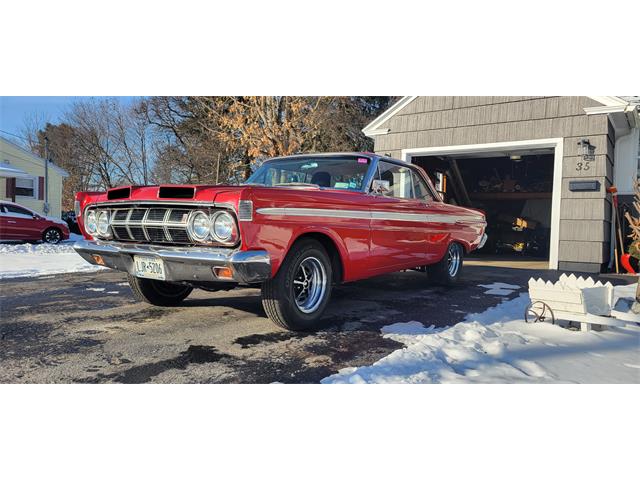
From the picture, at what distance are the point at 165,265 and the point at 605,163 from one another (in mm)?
8027

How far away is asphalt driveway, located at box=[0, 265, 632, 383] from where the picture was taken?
268 centimetres

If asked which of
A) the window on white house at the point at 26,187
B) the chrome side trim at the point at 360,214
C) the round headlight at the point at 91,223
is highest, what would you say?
the window on white house at the point at 26,187

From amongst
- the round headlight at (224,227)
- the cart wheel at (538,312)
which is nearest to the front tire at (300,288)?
the round headlight at (224,227)

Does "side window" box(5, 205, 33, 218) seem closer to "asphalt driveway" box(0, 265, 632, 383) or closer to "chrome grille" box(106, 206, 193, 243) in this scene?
"asphalt driveway" box(0, 265, 632, 383)

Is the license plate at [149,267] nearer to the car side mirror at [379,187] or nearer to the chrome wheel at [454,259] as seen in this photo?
the car side mirror at [379,187]

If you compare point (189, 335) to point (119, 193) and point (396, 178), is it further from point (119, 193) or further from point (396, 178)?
point (396, 178)

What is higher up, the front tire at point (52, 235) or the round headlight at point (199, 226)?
the round headlight at point (199, 226)

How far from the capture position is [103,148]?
59.7 feet

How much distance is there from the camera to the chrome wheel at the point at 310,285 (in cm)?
362

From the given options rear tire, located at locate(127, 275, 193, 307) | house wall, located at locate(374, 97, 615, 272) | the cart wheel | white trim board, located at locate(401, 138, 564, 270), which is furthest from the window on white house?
the cart wheel

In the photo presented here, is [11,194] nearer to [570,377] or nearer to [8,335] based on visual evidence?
[8,335]

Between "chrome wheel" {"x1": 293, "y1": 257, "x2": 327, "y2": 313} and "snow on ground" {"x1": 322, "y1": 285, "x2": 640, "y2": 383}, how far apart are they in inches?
24.9

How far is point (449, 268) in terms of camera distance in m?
6.08

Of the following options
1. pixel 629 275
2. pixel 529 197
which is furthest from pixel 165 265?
pixel 529 197
